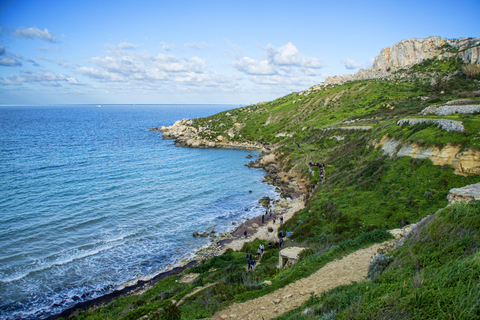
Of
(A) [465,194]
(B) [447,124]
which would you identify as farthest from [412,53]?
(A) [465,194]

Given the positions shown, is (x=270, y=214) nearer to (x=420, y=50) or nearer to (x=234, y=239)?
(x=234, y=239)

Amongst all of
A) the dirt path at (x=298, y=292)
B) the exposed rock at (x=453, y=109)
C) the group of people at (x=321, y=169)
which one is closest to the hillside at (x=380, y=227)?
the exposed rock at (x=453, y=109)

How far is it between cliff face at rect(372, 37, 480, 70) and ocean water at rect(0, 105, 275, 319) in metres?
88.9

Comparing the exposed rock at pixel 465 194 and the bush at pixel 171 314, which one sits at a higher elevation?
the exposed rock at pixel 465 194

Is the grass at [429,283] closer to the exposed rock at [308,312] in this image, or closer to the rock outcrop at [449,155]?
the exposed rock at [308,312]

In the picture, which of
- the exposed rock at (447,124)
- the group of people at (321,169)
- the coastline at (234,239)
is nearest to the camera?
the coastline at (234,239)

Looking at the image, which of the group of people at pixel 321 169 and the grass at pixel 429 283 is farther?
the group of people at pixel 321 169

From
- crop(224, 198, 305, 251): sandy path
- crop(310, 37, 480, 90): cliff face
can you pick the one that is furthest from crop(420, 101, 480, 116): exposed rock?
crop(310, 37, 480, 90): cliff face

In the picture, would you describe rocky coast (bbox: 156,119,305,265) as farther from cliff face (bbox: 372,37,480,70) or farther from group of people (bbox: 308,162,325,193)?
cliff face (bbox: 372,37,480,70)

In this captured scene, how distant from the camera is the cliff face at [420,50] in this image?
311ft

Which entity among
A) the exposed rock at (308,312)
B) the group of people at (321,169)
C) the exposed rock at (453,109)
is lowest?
the group of people at (321,169)

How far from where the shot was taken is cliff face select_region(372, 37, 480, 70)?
3738 inches

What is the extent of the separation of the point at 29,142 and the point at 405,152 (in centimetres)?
10285

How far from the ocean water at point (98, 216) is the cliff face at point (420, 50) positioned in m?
88.9
